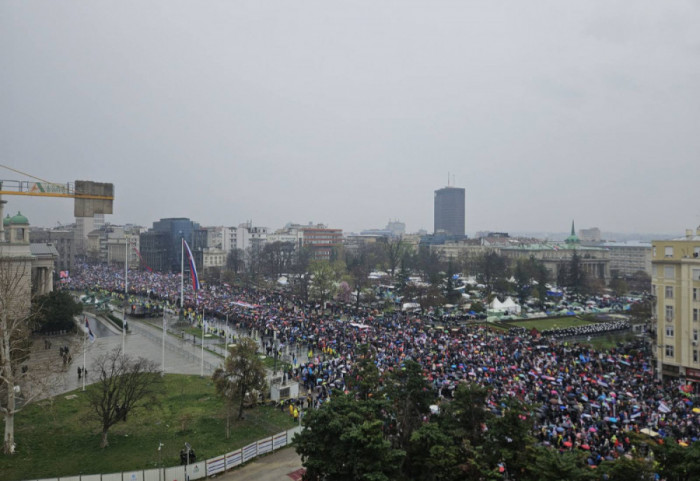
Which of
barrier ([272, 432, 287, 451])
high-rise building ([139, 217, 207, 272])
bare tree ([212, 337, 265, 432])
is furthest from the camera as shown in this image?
high-rise building ([139, 217, 207, 272])

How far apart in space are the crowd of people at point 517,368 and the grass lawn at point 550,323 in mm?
4186

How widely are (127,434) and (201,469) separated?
584 cm

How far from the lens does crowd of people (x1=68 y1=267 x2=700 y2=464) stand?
1973 cm

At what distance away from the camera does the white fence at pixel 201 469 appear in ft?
52.3

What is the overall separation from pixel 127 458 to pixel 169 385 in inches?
398

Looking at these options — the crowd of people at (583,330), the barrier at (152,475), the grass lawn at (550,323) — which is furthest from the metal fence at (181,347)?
the grass lawn at (550,323)

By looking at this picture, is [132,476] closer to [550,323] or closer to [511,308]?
[511,308]

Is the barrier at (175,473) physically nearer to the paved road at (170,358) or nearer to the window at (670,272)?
the paved road at (170,358)

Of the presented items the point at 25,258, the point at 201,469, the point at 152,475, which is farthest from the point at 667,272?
the point at 25,258

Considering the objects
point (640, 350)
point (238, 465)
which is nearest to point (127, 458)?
point (238, 465)

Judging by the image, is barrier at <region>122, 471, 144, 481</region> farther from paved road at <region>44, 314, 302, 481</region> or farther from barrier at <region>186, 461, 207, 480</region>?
paved road at <region>44, 314, 302, 481</region>

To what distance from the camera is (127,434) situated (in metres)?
21.0

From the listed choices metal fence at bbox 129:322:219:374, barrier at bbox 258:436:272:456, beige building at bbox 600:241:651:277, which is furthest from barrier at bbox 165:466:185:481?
beige building at bbox 600:241:651:277

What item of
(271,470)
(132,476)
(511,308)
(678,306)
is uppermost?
(678,306)
